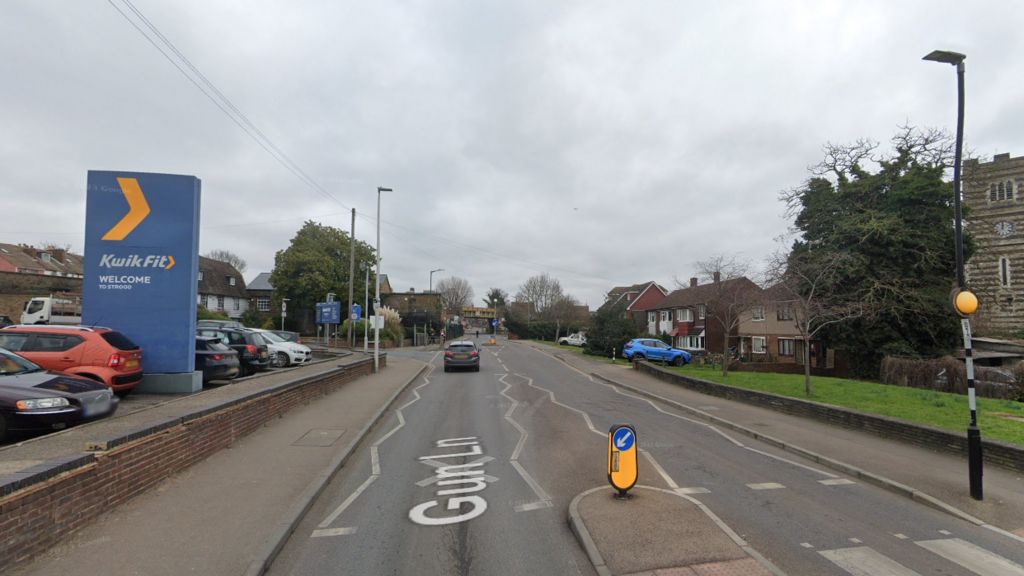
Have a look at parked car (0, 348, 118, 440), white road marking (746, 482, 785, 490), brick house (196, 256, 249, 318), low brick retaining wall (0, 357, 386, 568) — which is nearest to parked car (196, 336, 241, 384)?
low brick retaining wall (0, 357, 386, 568)

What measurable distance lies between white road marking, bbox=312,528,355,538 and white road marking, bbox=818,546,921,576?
188 inches

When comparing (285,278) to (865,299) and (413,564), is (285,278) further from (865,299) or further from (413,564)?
(413,564)

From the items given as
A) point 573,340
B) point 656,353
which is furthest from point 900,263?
point 573,340

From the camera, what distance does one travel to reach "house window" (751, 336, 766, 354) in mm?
42656

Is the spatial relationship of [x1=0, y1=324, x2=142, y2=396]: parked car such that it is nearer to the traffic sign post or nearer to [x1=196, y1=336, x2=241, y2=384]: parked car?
[x1=196, y1=336, x2=241, y2=384]: parked car

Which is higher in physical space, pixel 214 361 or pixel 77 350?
pixel 77 350

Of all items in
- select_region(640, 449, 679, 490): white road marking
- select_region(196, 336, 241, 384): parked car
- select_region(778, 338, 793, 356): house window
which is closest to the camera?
select_region(640, 449, 679, 490): white road marking

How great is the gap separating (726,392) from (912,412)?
5.38 metres

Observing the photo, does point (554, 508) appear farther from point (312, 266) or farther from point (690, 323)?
point (312, 266)

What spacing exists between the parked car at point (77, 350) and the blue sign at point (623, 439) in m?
9.30

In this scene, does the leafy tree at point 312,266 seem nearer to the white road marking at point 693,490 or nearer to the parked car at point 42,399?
the parked car at point 42,399

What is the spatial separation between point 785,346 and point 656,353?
628 inches

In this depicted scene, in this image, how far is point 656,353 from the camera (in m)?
31.4

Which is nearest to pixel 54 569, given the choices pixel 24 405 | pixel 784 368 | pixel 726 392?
pixel 24 405
